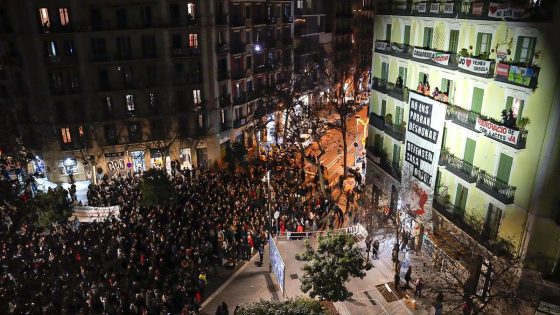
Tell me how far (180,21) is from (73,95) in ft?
39.7

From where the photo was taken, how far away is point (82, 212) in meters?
31.8

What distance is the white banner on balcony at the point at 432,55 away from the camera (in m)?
25.0

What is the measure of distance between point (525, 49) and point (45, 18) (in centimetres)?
3712

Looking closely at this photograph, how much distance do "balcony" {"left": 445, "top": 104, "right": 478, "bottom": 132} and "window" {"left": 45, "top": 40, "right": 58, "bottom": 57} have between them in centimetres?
3327

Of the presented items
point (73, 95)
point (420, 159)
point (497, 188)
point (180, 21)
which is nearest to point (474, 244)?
point (497, 188)

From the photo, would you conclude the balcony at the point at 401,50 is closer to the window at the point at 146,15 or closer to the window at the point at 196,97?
the window at the point at 196,97

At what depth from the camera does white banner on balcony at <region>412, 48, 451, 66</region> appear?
2501cm

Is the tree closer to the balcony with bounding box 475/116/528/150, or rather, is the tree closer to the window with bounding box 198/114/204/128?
the balcony with bounding box 475/116/528/150

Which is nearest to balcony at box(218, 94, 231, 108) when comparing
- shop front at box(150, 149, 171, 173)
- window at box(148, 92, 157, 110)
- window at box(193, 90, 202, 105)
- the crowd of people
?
window at box(193, 90, 202, 105)

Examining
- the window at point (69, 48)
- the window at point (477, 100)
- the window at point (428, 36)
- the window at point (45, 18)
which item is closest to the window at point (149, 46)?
the window at point (69, 48)

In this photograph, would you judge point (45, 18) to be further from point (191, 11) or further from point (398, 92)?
point (398, 92)

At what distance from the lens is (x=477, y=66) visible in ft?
74.7

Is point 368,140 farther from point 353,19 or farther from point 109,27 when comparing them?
point 353,19

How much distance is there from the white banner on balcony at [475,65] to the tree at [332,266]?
37.1 feet
